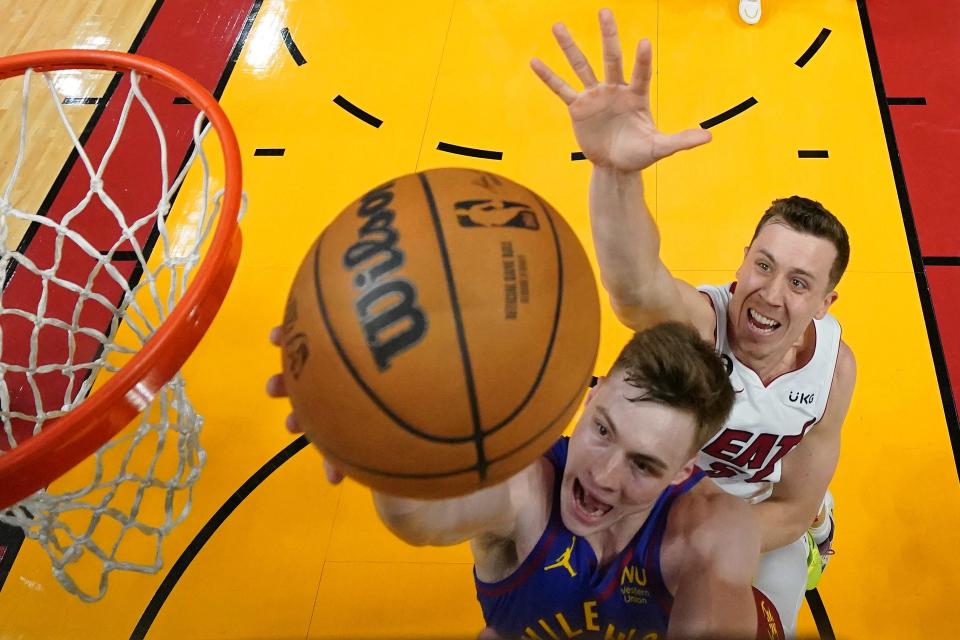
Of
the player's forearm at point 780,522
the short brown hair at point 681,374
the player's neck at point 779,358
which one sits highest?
the short brown hair at point 681,374

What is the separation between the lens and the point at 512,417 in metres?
1.29

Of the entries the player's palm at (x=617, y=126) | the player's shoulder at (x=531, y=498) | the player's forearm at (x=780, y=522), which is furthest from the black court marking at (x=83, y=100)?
the player's forearm at (x=780, y=522)

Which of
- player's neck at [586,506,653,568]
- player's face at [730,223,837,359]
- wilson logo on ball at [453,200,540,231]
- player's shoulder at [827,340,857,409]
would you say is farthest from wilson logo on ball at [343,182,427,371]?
player's shoulder at [827,340,857,409]

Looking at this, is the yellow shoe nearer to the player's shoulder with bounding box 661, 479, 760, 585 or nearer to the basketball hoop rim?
the player's shoulder with bounding box 661, 479, 760, 585

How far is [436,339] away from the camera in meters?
1.21

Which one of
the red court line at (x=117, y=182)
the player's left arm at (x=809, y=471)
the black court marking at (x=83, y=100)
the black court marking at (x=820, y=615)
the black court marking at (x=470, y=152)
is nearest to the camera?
the player's left arm at (x=809, y=471)

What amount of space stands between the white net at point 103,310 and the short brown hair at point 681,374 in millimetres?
1361

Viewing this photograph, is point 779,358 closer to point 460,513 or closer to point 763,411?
point 763,411

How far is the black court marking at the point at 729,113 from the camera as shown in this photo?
13.2ft

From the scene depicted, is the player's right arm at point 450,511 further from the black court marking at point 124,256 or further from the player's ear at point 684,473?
the black court marking at point 124,256

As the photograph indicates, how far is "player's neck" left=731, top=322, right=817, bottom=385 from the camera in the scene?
221cm

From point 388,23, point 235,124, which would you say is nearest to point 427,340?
point 235,124

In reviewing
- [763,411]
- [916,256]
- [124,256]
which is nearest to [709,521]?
[763,411]

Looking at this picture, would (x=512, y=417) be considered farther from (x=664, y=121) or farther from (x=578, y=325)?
(x=664, y=121)
